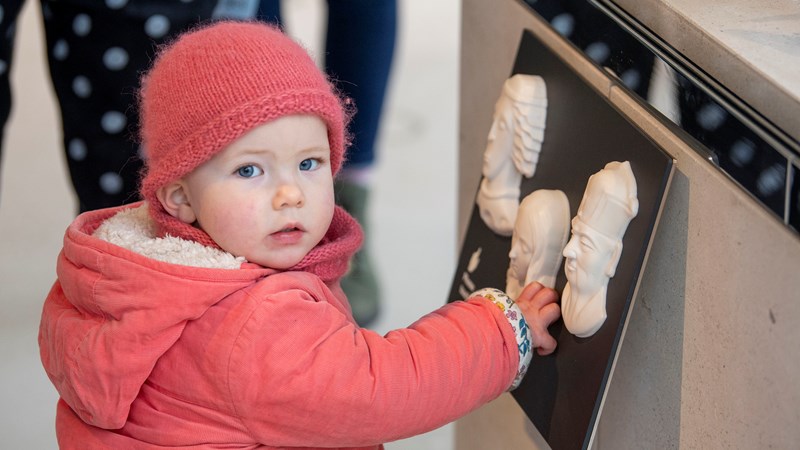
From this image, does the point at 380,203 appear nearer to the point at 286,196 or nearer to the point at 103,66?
the point at 103,66

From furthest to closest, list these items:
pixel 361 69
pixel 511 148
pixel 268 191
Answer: pixel 361 69
pixel 511 148
pixel 268 191

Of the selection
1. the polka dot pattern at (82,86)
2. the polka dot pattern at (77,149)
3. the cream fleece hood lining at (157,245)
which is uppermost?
the polka dot pattern at (82,86)

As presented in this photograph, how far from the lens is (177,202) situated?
978mm

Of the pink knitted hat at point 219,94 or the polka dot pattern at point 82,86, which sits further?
the polka dot pattern at point 82,86

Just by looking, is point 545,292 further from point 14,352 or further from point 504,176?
point 14,352

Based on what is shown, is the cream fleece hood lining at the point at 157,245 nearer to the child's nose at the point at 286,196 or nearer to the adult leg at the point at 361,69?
the child's nose at the point at 286,196

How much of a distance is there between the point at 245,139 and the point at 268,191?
49 millimetres

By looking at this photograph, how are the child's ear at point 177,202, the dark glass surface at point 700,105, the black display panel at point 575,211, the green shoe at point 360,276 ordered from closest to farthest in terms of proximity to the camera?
the dark glass surface at point 700,105 < the black display panel at point 575,211 < the child's ear at point 177,202 < the green shoe at point 360,276

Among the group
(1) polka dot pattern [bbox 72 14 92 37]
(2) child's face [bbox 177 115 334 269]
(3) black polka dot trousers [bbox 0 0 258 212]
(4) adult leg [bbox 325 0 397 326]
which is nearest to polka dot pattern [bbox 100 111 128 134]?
(3) black polka dot trousers [bbox 0 0 258 212]

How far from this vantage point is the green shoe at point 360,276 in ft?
6.19

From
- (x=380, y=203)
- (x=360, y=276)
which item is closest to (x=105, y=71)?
(x=360, y=276)

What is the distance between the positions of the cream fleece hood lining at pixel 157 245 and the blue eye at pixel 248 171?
2.7 inches

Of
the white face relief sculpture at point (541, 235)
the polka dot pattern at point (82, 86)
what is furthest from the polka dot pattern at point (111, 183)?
the white face relief sculpture at point (541, 235)

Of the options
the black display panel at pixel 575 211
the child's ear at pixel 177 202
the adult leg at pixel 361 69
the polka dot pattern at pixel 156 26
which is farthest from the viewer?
the adult leg at pixel 361 69
